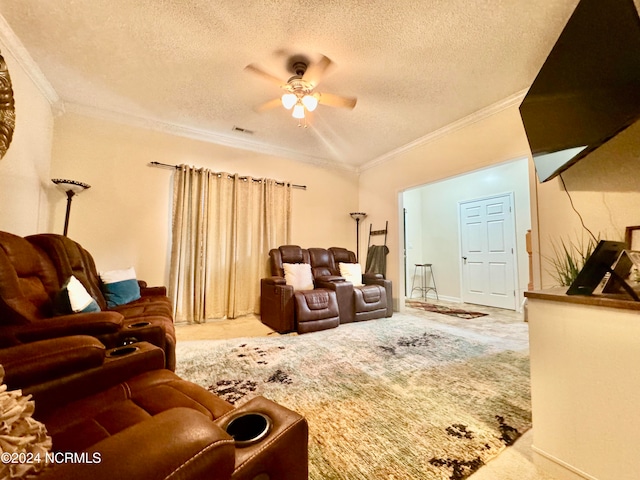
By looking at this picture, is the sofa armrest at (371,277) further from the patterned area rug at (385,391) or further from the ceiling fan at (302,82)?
the ceiling fan at (302,82)

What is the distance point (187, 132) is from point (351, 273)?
3157mm

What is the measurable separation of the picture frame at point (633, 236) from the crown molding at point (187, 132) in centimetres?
399

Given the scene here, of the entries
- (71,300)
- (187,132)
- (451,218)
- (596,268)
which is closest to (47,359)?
(71,300)

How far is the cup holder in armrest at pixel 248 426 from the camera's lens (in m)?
0.69

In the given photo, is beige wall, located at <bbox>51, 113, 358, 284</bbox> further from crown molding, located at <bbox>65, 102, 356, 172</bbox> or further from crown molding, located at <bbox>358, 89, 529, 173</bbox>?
crown molding, located at <bbox>358, 89, 529, 173</bbox>

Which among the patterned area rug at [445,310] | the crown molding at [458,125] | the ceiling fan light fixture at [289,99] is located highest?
the crown molding at [458,125]

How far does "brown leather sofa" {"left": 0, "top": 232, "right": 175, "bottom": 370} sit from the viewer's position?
1.24 metres

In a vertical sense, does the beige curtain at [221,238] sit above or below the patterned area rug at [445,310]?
above

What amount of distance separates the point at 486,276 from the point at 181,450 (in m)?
5.49

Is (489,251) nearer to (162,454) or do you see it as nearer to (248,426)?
(248,426)

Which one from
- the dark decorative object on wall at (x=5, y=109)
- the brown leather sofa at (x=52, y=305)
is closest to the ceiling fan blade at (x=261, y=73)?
the dark decorative object on wall at (x=5, y=109)

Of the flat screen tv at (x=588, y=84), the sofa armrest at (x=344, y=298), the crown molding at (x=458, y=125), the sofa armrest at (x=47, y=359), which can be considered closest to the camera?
the sofa armrest at (x=47, y=359)

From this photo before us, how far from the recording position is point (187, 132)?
3781mm

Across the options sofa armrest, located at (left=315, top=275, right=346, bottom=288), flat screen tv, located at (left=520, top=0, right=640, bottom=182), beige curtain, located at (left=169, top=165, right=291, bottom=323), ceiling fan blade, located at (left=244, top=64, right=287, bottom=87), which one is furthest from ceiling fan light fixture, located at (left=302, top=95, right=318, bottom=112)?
sofa armrest, located at (left=315, top=275, right=346, bottom=288)
